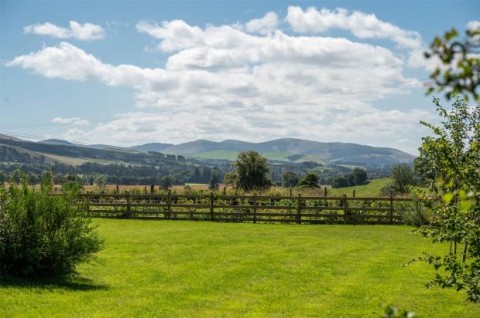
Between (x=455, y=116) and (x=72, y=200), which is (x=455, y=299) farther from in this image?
(x=72, y=200)

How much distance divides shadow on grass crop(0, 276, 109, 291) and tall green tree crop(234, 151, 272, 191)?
153 feet

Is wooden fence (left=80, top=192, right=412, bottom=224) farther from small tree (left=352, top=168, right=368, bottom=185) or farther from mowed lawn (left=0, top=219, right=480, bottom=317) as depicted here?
small tree (left=352, top=168, right=368, bottom=185)

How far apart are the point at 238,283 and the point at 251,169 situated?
46465mm

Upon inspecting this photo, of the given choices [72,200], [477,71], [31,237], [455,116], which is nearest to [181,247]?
[72,200]

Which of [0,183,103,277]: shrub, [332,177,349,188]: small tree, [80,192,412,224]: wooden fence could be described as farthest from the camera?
[332,177,349,188]: small tree

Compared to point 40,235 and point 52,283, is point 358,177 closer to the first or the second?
point 40,235

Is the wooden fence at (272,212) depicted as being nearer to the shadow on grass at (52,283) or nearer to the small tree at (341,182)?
the shadow on grass at (52,283)

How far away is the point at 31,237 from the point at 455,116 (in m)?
11.8

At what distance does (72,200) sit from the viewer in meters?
14.1

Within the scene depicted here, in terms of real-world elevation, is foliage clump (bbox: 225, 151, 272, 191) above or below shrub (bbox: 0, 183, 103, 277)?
above

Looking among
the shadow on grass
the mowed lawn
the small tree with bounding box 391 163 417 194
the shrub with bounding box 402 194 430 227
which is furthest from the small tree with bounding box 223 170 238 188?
the shadow on grass

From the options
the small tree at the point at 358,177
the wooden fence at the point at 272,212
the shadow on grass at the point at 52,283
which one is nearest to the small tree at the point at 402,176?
the wooden fence at the point at 272,212

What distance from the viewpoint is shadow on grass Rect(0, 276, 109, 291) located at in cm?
1201

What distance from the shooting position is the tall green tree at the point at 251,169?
195ft
